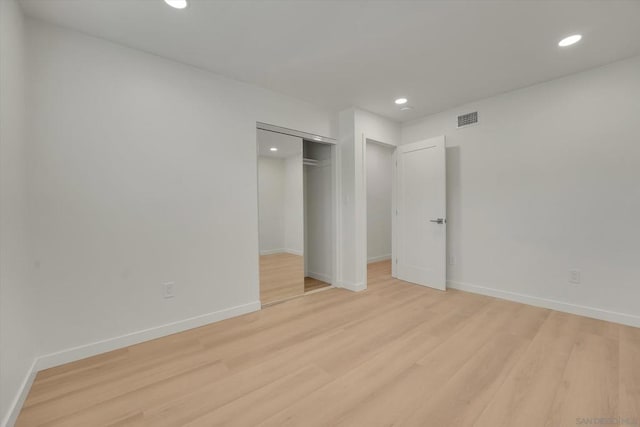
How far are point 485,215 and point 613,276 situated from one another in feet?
4.23

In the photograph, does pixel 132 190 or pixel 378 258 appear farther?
pixel 378 258

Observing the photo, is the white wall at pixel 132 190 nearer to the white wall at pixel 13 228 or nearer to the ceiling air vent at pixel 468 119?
the white wall at pixel 13 228

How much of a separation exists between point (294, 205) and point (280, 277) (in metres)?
1.02

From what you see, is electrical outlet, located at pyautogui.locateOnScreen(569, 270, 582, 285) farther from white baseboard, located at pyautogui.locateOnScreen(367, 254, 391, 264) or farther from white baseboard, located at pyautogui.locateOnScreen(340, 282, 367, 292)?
white baseboard, located at pyautogui.locateOnScreen(367, 254, 391, 264)

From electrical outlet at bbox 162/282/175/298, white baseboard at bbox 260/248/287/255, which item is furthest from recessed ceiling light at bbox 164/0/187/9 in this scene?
white baseboard at bbox 260/248/287/255

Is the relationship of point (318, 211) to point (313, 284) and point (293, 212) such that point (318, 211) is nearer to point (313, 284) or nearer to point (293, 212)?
point (293, 212)

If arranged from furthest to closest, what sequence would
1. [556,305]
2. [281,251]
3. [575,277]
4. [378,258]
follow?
Answer: [378,258]
[281,251]
[556,305]
[575,277]

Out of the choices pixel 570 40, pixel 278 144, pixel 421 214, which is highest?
pixel 570 40

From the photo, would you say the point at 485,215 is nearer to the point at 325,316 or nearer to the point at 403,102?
the point at 403,102

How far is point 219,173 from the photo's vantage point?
2797 mm

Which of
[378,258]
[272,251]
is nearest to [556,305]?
[378,258]

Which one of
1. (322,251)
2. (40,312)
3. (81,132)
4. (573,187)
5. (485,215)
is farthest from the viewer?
(322,251)

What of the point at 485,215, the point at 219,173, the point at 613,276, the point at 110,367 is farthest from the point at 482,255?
the point at 110,367

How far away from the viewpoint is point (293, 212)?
11.9 ft
